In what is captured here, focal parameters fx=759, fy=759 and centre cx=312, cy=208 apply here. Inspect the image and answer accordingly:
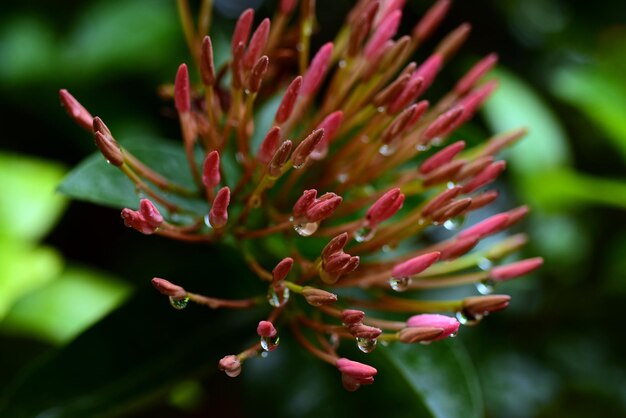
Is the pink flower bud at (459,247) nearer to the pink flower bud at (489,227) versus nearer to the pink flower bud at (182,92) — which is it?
the pink flower bud at (489,227)

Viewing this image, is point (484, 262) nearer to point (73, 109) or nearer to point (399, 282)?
point (399, 282)

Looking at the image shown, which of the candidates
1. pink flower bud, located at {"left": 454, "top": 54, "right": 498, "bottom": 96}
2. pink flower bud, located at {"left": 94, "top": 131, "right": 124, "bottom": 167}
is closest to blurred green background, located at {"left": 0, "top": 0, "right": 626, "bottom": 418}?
pink flower bud, located at {"left": 454, "top": 54, "right": 498, "bottom": 96}

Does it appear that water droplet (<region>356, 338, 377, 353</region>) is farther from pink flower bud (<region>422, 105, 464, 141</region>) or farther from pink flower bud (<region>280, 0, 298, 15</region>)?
pink flower bud (<region>280, 0, 298, 15</region>)

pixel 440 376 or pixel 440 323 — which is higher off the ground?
pixel 440 323

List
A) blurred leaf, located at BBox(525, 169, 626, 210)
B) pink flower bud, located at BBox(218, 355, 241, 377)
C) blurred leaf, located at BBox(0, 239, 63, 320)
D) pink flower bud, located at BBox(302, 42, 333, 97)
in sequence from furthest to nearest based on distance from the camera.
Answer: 1. blurred leaf, located at BBox(525, 169, 626, 210)
2. blurred leaf, located at BBox(0, 239, 63, 320)
3. pink flower bud, located at BBox(302, 42, 333, 97)
4. pink flower bud, located at BBox(218, 355, 241, 377)

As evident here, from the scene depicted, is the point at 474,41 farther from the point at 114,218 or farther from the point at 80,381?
the point at 80,381

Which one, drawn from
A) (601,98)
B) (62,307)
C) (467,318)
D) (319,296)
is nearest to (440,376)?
(467,318)
